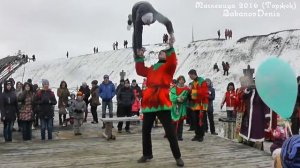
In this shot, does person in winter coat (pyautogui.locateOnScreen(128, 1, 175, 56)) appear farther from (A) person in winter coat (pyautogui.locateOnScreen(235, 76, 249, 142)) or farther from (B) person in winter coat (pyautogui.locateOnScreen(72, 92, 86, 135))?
(B) person in winter coat (pyautogui.locateOnScreen(72, 92, 86, 135))

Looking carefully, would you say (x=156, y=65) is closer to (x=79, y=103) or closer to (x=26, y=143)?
(x=26, y=143)

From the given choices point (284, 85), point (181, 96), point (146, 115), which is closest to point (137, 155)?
point (146, 115)

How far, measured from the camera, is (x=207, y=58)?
195ft

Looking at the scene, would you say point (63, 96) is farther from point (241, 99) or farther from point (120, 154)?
point (241, 99)

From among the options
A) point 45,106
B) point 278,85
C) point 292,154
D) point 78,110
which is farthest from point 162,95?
point 78,110

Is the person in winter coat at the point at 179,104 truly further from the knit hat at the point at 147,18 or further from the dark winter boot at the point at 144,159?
the knit hat at the point at 147,18

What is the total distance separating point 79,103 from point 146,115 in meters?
4.88

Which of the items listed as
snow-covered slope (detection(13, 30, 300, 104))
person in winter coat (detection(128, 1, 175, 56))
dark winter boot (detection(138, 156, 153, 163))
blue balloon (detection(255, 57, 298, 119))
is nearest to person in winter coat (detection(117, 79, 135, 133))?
dark winter boot (detection(138, 156, 153, 163))

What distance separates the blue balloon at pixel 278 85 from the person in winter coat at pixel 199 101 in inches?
178

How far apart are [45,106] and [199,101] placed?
3.47 meters

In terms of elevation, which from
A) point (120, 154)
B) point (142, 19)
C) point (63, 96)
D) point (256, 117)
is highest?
point (142, 19)

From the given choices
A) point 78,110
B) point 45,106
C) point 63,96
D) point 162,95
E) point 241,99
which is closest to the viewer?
point 162,95

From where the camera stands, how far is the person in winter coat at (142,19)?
215 inches

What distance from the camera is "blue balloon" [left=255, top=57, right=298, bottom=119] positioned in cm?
354
